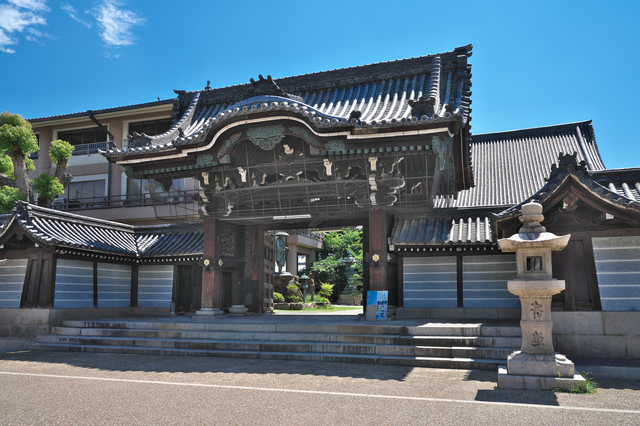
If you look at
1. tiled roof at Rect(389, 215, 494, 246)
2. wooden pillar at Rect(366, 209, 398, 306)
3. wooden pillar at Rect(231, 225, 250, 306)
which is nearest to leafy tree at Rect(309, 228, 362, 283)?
wooden pillar at Rect(231, 225, 250, 306)

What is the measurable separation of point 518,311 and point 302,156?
25.8 feet

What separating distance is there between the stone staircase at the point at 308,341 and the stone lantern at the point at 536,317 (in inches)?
58.3

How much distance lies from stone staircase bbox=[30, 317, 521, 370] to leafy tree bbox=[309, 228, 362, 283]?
76.2 feet

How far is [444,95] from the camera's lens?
1439cm

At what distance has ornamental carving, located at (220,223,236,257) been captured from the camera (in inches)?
635

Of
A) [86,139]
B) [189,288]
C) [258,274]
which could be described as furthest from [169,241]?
[86,139]

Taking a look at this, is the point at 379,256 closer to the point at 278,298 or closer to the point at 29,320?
the point at 29,320

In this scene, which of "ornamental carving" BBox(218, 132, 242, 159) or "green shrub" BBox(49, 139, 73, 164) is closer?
"ornamental carving" BBox(218, 132, 242, 159)

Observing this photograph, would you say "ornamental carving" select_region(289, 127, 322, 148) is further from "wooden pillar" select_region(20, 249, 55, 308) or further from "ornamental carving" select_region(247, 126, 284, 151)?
"wooden pillar" select_region(20, 249, 55, 308)

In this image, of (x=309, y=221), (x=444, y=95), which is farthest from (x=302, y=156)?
(x=444, y=95)

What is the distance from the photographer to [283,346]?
10.9 m

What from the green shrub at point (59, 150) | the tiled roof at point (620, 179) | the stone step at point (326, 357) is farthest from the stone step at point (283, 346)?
the green shrub at point (59, 150)

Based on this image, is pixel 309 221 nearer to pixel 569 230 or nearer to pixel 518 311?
pixel 518 311

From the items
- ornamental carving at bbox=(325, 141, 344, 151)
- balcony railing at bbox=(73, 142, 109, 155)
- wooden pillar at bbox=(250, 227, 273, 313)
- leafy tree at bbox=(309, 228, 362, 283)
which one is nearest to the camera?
ornamental carving at bbox=(325, 141, 344, 151)
